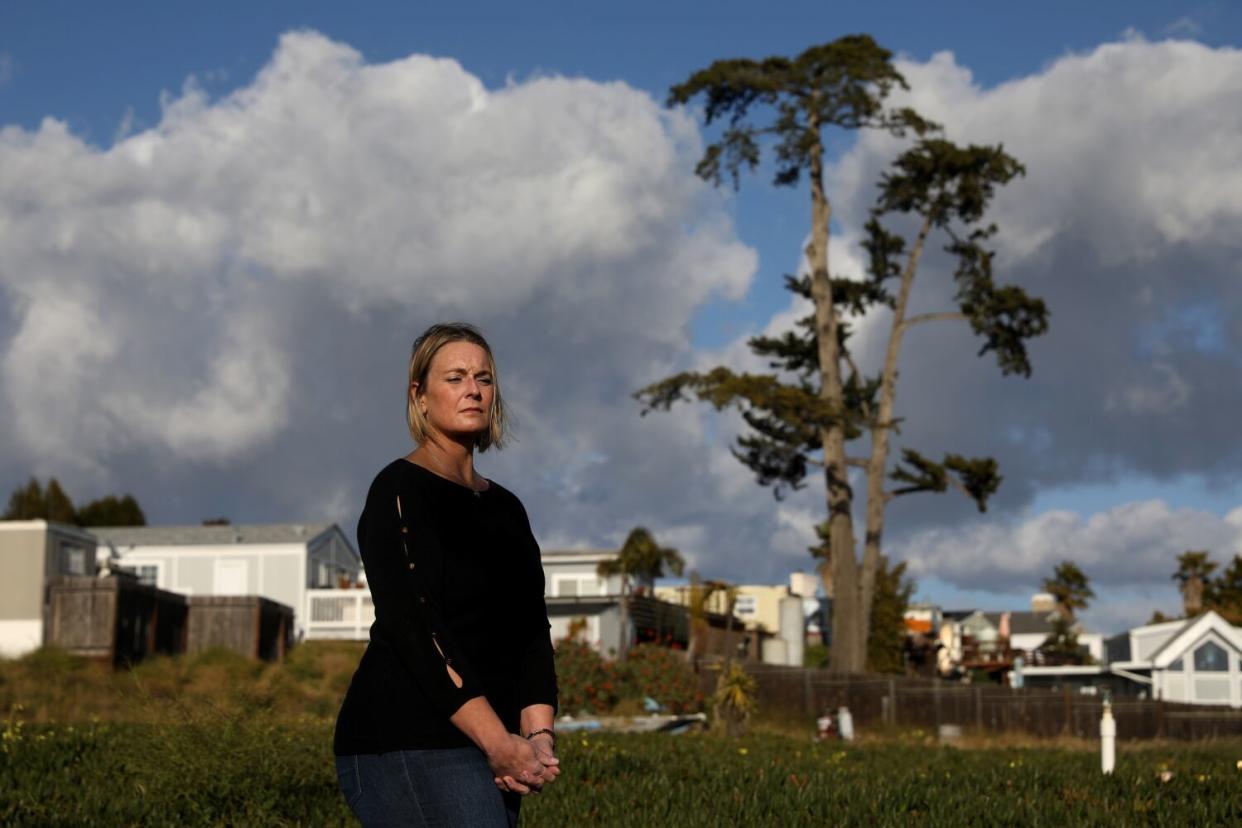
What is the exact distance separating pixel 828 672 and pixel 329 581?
23.8 m

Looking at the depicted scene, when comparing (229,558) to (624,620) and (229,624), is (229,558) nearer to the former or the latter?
(229,624)

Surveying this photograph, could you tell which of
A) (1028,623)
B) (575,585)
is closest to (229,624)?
(575,585)

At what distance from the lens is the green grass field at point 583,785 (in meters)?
10.2

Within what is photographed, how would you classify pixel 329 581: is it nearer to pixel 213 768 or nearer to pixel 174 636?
pixel 174 636

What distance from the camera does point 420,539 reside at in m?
3.59

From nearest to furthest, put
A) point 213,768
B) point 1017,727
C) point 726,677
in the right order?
point 213,768 < point 726,677 < point 1017,727

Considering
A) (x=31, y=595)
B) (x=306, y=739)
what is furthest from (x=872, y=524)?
(x=306, y=739)

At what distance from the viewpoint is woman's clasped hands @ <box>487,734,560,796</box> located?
3.53 metres

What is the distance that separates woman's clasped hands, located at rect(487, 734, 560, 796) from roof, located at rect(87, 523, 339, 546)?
162 feet

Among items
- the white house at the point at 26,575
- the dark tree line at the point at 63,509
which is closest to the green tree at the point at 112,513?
the dark tree line at the point at 63,509

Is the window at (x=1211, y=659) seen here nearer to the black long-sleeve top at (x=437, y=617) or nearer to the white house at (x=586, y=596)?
the white house at (x=586, y=596)

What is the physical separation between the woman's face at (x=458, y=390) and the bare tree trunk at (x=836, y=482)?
34.9 meters

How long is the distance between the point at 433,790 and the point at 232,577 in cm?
5054

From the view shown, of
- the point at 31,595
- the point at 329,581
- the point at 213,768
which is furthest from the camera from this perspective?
the point at 329,581
